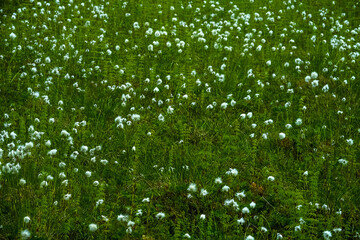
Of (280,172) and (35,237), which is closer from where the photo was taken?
(35,237)

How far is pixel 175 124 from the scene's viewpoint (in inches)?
237

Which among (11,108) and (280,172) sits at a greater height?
(11,108)

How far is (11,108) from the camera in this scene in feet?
A: 20.6

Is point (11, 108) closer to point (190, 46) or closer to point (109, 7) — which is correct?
point (190, 46)

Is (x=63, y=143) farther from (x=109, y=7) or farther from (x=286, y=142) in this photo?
(x=109, y=7)

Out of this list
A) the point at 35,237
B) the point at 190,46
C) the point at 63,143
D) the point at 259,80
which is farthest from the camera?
the point at 190,46

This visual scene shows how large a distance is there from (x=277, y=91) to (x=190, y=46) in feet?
7.06

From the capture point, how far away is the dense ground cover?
4.05m

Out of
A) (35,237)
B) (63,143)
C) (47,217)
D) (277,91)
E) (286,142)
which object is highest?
(277,91)

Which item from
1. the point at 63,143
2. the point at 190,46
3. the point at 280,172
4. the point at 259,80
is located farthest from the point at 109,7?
the point at 280,172

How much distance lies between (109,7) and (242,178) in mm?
7502

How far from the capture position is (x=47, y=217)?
3736 mm

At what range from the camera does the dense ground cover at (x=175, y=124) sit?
4051mm

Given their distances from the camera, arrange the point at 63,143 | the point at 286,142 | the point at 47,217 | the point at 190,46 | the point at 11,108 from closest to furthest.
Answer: the point at 47,217, the point at 63,143, the point at 286,142, the point at 11,108, the point at 190,46
